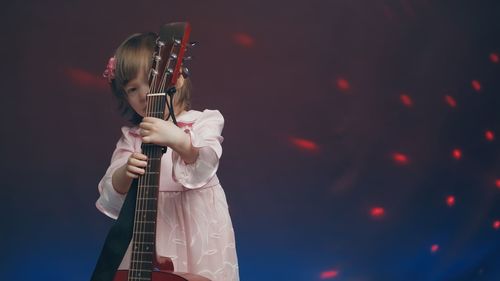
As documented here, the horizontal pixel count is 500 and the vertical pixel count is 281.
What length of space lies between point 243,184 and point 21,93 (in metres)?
0.73

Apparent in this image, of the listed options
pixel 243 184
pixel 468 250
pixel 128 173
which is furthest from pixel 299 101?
pixel 128 173

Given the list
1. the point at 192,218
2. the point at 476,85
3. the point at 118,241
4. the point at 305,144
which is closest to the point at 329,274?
the point at 305,144

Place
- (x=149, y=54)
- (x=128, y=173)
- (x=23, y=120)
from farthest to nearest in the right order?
(x=23, y=120) → (x=149, y=54) → (x=128, y=173)

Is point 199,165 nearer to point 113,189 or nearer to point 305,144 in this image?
point 113,189

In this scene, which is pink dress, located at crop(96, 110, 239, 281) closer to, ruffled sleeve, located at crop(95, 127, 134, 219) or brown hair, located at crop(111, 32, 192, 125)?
ruffled sleeve, located at crop(95, 127, 134, 219)

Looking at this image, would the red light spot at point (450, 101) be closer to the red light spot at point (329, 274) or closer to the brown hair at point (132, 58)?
the red light spot at point (329, 274)

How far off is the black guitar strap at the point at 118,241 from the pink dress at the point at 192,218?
8cm

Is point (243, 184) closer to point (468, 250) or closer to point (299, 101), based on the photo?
point (299, 101)

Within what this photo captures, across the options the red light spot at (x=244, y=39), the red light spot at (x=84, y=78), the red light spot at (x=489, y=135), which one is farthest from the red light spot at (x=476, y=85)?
the red light spot at (x=84, y=78)

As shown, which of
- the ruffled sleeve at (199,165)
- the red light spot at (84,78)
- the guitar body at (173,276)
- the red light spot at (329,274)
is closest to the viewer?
the guitar body at (173,276)

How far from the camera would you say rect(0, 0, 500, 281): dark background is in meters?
1.89

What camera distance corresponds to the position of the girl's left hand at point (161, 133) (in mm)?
971

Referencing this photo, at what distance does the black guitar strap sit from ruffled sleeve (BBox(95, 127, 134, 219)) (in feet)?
0.29

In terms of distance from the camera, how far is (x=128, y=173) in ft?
3.29
